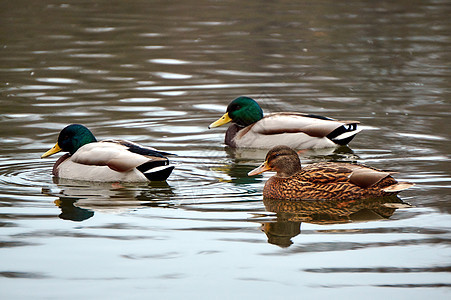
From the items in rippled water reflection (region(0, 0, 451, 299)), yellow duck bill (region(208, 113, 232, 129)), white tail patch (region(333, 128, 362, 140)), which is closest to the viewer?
rippled water reflection (region(0, 0, 451, 299))

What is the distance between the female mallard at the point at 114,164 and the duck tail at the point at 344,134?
2.70 meters

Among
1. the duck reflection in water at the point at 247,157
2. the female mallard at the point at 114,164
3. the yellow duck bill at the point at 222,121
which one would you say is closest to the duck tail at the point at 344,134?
the duck reflection in water at the point at 247,157

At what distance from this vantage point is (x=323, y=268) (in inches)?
233

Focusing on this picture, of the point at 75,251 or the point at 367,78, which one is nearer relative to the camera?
the point at 75,251

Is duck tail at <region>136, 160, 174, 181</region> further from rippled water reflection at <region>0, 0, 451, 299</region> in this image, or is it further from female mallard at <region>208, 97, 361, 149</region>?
female mallard at <region>208, 97, 361, 149</region>

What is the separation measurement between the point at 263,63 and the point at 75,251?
10224mm

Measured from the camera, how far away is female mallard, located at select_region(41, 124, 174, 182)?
863 cm

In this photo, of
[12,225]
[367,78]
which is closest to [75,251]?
[12,225]

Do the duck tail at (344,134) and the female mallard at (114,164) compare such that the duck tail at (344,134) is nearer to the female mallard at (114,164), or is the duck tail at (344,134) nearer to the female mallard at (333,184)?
the female mallard at (333,184)

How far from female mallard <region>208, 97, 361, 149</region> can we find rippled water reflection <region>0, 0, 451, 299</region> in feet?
Answer: 0.67

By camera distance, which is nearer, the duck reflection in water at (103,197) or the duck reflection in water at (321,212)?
the duck reflection in water at (321,212)

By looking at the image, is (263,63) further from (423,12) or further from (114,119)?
(423,12)

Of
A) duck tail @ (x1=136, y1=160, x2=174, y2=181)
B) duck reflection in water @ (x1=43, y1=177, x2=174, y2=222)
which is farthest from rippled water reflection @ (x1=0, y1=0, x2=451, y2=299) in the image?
duck tail @ (x1=136, y1=160, x2=174, y2=181)

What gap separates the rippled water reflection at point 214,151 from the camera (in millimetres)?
5926
